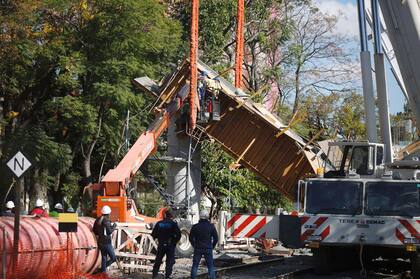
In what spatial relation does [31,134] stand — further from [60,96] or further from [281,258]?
[281,258]

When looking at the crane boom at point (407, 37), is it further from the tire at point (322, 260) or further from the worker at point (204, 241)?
the worker at point (204, 241)

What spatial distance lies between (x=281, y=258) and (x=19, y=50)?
11893 mm

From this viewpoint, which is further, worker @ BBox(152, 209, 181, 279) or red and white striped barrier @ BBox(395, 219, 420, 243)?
worker @ BBox(152, 209, 181, 279)

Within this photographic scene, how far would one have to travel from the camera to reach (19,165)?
45.0ft

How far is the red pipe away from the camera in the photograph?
14.8 metres

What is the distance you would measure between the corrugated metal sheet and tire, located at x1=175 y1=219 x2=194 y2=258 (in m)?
3.04

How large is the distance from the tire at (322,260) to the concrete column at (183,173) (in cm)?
761

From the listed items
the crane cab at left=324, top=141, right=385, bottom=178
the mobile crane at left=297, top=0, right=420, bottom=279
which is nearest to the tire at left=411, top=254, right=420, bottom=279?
the mobile crane at left=297, top=0, right=420, bottom=279

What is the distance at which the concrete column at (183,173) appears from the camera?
24750mm

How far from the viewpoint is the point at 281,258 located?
76.8ft

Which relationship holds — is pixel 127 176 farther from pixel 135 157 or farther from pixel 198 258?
pixel 198 258

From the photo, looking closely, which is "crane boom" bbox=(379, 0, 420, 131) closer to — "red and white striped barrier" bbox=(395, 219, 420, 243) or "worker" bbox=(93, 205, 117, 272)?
"red and white striped barrier" bbox=(395, 219, 420, 243)

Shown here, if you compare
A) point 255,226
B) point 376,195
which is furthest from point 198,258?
point 376,195

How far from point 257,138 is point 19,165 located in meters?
11.1
